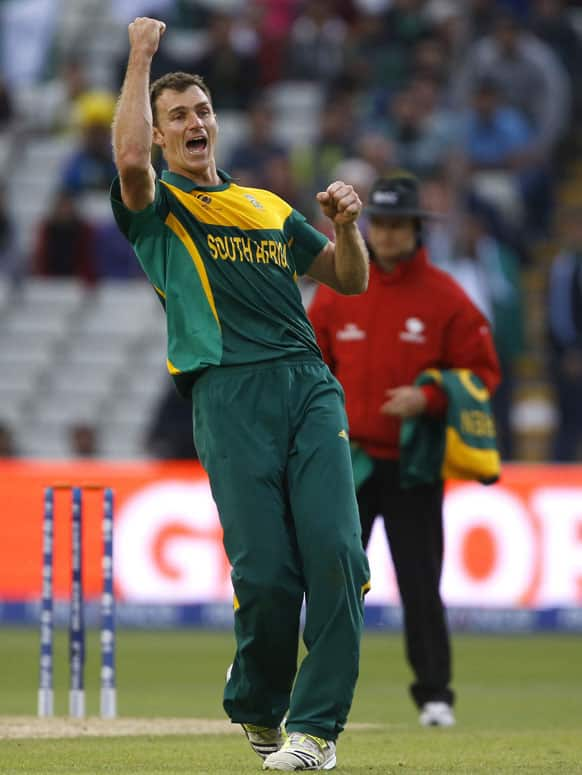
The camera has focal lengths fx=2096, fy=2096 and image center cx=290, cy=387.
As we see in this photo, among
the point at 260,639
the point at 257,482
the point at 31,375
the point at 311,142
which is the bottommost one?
the point at 31,375

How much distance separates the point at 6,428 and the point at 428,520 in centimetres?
Result: 858

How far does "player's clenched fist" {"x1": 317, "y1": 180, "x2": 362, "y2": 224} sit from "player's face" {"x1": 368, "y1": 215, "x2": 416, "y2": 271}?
3.02m

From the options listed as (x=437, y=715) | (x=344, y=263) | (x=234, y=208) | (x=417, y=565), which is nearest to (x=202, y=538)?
(x=417, y=565)

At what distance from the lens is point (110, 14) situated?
24.7 metres

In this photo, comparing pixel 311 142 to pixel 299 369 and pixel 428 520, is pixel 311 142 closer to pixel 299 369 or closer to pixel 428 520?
pixel 428 520

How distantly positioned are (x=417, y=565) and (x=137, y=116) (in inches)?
148

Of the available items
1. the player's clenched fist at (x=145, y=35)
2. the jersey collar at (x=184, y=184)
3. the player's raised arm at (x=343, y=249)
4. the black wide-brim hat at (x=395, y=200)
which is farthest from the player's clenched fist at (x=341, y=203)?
the black wide-brim hat at (x=395, y=200)

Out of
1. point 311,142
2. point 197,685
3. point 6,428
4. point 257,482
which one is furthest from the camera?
point 311,142

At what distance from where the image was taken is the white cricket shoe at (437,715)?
10.1m

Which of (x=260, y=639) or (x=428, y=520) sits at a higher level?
(x=260, y=639)

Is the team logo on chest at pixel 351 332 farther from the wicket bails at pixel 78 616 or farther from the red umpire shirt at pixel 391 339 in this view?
the wicket bails at pixel 78 616

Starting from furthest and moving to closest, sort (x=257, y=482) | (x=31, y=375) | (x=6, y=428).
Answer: (x=31, y=375) → (x=6, y=428) → (x=257, y=482)

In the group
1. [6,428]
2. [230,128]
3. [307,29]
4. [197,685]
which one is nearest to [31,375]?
[6,428]

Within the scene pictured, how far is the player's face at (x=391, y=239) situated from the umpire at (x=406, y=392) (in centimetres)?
8
